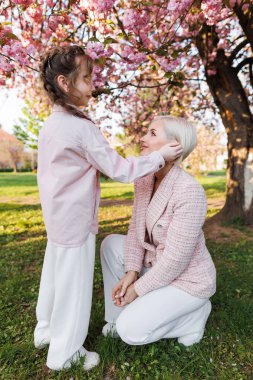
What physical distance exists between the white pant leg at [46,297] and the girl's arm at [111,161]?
0.58 meters

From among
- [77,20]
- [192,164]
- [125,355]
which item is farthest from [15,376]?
[192,164]

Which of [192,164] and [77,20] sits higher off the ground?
[77,20]

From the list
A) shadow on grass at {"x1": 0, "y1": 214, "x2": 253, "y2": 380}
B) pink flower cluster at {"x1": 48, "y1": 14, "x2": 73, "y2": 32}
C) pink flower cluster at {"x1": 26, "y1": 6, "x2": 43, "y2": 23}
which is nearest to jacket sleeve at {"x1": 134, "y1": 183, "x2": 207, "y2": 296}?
shadow on grass at {"x1": 0, "y1": 214, "x2": 253, "y2": 380}

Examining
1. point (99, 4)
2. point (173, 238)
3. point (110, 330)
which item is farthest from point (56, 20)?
point (110, 330)

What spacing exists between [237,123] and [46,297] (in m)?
4.62

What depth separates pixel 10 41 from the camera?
312 centimetres

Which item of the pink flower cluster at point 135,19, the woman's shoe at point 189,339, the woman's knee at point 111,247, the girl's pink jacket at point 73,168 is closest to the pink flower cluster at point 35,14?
the pink flower cluster at point 135,19

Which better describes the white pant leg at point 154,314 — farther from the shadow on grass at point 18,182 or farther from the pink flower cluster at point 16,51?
the shadow on grass at point 18,182

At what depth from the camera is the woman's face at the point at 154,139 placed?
2.07 metres

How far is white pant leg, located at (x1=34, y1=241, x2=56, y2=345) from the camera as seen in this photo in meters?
2.04

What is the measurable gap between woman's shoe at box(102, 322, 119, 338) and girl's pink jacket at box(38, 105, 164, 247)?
81 cm

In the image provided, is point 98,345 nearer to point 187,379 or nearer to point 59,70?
point 187,379

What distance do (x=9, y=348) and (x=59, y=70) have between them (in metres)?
1.85

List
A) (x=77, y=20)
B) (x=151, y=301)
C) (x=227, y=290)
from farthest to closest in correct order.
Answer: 1. (x=77, y=20)
2. (x=227, y=290)
3. (x=151, y=301)
